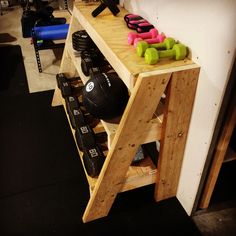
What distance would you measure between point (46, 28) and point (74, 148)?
182cm

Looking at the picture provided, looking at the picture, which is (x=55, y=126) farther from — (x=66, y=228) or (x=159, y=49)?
(x=159, y=49)

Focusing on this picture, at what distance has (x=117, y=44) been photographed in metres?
1.56

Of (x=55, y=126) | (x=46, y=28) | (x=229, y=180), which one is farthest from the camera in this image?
(x=46, y=28)

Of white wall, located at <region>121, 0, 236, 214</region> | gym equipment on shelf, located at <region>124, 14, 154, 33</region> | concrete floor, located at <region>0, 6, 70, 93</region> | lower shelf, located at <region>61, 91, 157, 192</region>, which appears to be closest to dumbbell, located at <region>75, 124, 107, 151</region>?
lower shelf, located at <region>61, 91, 157, 192</region>

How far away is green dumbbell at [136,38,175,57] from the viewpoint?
4.60 feet

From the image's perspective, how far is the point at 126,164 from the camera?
1.54 metres

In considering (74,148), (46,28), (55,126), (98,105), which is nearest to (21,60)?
(46,28)

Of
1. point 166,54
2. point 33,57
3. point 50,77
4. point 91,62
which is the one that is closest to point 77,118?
point 91,62

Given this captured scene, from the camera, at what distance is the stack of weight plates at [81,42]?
87.0 inches

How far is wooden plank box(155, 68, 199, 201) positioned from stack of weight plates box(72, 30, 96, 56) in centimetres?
108

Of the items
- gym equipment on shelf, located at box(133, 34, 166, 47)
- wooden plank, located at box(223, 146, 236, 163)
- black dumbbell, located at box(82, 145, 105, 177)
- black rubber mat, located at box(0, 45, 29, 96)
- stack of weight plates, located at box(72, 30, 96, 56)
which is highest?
gym equipment on shelf, located at box(133, 34, 166, 47)

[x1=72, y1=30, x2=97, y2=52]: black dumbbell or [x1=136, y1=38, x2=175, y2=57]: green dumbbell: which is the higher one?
[x1=136, y1=38, x2=175, y2=57]: green dumbbell

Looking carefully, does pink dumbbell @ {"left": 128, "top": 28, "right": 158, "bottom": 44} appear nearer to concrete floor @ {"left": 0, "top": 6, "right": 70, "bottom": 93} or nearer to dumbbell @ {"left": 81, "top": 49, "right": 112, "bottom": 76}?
dumbbell @ {"left": 81, "top": 49, "right": 112, "bottom": 76}

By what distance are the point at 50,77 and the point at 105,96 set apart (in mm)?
2010
